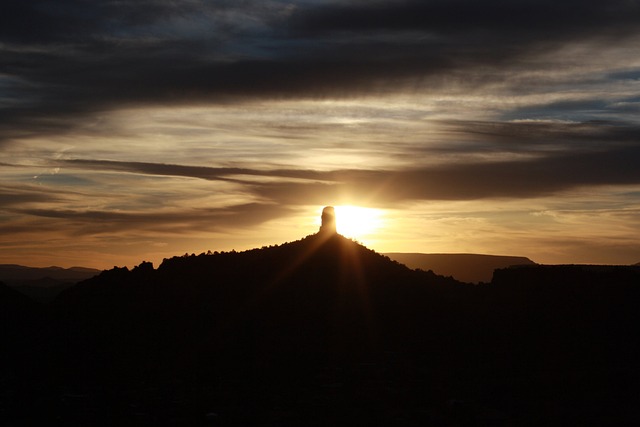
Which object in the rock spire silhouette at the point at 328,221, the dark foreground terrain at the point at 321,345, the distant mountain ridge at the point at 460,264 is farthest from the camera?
the distant mountain ridge at the point at 460,264

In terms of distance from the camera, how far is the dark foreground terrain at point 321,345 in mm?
29078

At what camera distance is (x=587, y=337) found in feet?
130

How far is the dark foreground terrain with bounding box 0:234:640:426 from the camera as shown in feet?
95.4

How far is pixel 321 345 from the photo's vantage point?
1385 inches

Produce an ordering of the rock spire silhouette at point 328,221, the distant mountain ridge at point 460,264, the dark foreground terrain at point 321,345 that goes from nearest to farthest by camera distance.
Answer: the dark foreground terrain at point 321,345 → the rock spire silhouette at point 328,221 → the distant mountain ridge at point 460,264

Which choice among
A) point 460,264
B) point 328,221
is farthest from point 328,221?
point 460,264

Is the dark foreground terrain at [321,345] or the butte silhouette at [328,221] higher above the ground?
the butte silhouette at [328,221]

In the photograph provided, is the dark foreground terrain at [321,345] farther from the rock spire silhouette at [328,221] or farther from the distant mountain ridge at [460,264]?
the distant mountain ridge at [460,264]

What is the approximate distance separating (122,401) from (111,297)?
1265 cm

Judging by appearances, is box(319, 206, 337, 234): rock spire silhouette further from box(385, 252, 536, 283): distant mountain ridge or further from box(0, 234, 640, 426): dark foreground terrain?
box(385, 252, 536, 283): distant mountain ridge

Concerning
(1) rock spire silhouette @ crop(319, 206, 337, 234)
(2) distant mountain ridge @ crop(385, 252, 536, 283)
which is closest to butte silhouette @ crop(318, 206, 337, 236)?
(1) rock spire silhouette @ crop(319, 206, 337, 234)

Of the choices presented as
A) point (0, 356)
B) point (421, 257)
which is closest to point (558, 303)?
point (0, 356)

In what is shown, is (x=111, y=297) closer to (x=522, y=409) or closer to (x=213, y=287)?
(x=213, y=287)

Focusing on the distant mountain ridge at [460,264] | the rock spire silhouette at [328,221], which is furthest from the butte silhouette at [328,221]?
the distant mountain ridge at [460,264]
